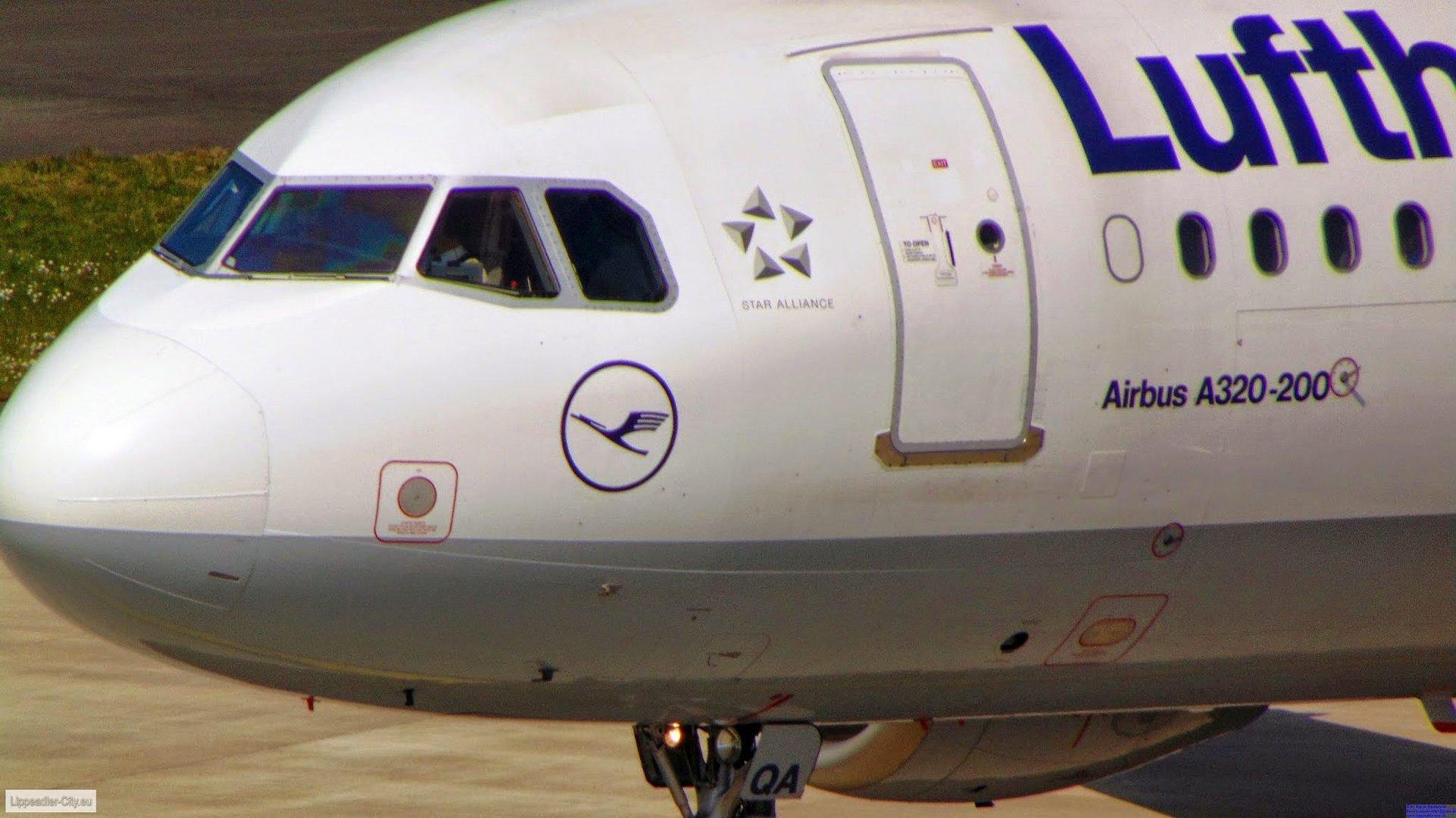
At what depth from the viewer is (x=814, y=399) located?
8617 millimetres

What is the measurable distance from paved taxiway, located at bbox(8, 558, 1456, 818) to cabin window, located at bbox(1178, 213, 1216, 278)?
4.75 metres

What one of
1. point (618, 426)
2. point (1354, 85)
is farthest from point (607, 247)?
point (1354, 85)

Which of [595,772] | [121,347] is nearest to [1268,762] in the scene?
[595,772]

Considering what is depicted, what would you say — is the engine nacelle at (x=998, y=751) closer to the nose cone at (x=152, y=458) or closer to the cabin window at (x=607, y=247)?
the cabin window at (x=607, y=247)

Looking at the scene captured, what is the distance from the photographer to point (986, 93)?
30.1 feet

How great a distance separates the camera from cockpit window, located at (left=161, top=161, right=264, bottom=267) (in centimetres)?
889

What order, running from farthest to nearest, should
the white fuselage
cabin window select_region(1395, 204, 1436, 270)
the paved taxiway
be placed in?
the paved taxiway < cabin window select_region(1395, 204, 1436, 270) < the white fuselage

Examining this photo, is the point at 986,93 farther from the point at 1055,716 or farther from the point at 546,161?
the point at 1055,716

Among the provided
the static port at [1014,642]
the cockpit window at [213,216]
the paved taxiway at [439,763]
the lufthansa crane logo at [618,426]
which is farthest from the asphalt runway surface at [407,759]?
the lufthansa crane logo at [618,426]

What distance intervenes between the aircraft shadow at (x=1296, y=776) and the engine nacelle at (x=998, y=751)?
92.9 inches

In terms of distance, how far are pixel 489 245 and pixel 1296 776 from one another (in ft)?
26.0

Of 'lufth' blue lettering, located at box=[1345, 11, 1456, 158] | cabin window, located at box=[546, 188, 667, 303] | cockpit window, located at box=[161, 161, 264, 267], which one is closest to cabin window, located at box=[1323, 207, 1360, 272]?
'lufth' blue lettering, located at box=[1345, 11, 1456, 158]

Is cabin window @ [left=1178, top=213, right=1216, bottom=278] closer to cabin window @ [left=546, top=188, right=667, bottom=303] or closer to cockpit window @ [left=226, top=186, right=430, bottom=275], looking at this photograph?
cabin window @ [left=546, top=188, right=667, bottom=303]

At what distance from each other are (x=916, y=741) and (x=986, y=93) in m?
3.07
